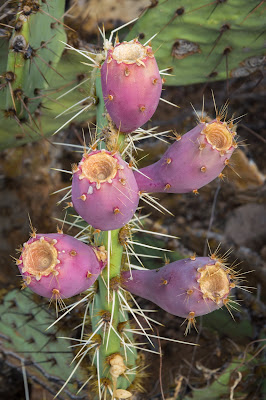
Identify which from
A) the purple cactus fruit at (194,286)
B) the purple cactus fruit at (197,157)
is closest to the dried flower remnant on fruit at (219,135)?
the purple cactus fruit at (197,157)

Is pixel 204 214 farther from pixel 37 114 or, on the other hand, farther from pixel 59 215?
pixel 37 114

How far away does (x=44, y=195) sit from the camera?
2.14 meters

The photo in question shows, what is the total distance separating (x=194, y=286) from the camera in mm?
916

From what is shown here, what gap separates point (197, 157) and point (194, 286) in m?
0.25

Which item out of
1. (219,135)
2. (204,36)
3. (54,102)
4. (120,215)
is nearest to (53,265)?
(120,215)

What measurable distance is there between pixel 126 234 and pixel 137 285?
0.13 meters

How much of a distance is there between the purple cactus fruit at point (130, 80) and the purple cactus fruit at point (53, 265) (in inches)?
10.7

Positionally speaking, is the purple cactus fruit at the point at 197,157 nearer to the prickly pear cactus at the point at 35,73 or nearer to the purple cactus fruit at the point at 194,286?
the purple cactus fruit at the point at 194,286

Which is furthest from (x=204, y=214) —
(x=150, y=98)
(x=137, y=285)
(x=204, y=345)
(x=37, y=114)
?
(x=150, y=98)

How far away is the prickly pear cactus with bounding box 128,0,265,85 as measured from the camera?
4.63 feet

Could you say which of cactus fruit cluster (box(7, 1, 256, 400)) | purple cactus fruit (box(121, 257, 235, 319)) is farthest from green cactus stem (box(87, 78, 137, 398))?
purple cactus fruit (box(121, 257, 235, 319))

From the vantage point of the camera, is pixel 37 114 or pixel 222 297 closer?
pixel 222 297

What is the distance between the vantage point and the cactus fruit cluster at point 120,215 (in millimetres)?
802

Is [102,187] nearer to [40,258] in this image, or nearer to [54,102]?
[40,258]
